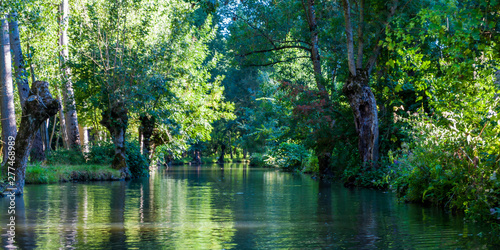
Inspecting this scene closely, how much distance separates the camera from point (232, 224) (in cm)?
910

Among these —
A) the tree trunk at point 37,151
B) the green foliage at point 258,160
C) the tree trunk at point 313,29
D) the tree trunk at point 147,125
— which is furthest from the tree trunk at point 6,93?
the green foliage at point 258,160

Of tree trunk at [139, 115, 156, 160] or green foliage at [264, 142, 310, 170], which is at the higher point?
tree trunk at [139, 115, 156, 160]

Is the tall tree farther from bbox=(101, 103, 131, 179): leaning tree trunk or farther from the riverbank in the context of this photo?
bbox=(101, 103, 131, 179): leaning tree trunk

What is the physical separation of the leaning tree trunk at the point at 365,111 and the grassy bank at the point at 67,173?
38.0 ft

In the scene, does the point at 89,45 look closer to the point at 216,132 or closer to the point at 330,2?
the point at 330,2

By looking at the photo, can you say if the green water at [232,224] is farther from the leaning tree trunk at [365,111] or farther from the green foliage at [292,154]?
the green foliage at [292,154]

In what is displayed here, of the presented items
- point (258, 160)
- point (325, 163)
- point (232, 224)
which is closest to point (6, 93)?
point (232, 224)

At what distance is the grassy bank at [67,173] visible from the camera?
20047 mm

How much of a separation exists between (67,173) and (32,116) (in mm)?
8832

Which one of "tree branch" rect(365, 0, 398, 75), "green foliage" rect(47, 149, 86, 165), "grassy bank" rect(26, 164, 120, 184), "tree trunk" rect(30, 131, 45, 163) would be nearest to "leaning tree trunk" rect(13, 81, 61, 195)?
"grassy bank" rect(26, 164, 120, 184)

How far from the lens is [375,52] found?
1928cm

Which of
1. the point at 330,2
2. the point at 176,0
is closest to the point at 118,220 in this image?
the point at 330,2

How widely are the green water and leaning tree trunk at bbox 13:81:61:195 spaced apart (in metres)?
1.20

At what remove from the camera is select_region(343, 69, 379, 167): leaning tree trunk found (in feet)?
62.2
